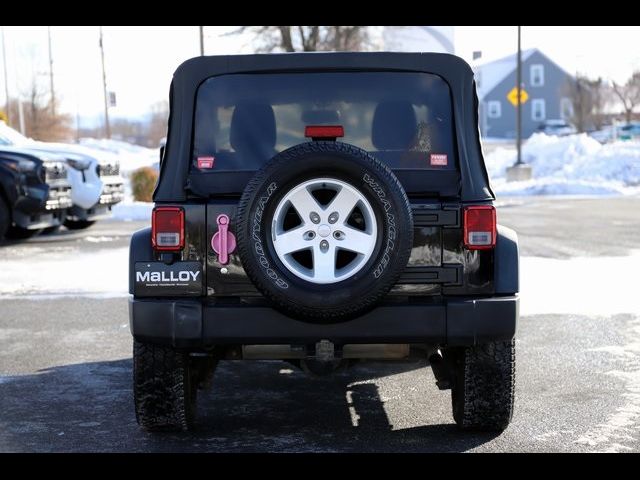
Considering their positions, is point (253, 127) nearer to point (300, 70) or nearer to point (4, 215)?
point (300, 70)

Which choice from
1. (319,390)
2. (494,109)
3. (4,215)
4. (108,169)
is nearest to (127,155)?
(494,109)

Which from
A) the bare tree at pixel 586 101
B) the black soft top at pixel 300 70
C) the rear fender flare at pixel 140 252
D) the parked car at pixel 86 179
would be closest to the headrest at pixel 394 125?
the black soft top at pixel 300 70

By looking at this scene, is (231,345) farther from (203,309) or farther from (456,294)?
(456,294)

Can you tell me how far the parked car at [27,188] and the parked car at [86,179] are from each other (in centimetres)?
79

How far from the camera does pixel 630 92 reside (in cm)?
7469

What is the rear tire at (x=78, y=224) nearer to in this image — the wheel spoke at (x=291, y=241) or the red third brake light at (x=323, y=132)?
the red third brake light at (x=323, y=132)

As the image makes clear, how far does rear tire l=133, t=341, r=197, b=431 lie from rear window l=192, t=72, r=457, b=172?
938mm

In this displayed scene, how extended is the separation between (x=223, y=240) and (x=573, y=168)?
2899 cm

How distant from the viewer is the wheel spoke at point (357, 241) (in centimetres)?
438

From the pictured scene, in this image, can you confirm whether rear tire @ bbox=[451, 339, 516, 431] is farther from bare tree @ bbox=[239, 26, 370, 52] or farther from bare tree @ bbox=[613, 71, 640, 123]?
bare tree @ bbox=[613, 71, 640, 123]

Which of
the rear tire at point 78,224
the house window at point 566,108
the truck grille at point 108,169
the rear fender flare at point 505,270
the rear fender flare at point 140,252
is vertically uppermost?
the house window at point 566,108

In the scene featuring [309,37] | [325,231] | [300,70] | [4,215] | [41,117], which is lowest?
[4,215]
